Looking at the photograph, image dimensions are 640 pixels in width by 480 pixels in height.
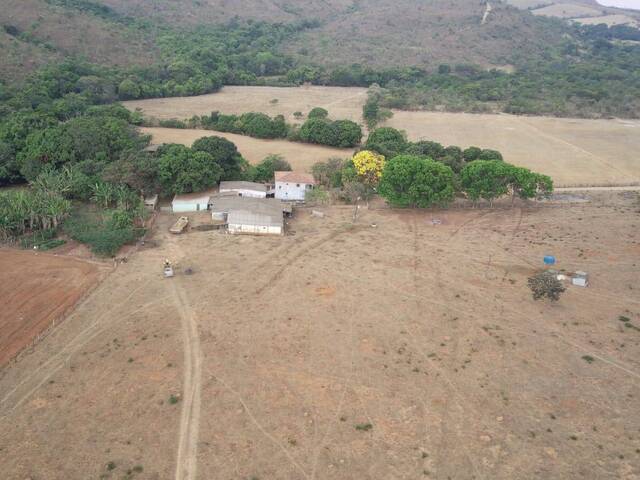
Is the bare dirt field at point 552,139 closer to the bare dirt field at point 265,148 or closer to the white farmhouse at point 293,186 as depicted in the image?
the bare dirt field at point 265,148

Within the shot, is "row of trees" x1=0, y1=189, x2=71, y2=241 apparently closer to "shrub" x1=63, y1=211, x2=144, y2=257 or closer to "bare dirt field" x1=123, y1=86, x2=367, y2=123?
"shrub" x1=63, y1=211, x2=144, y2=257

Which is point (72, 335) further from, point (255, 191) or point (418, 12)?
point (418, 12)

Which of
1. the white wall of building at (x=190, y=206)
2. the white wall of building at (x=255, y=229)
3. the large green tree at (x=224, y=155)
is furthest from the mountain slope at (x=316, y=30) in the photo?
the white wall of building at (x=255, y=229)

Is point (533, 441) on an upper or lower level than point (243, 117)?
lower

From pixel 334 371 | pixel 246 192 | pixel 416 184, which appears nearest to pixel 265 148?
pixel 246 192

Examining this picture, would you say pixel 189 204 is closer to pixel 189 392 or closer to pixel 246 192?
pixel 246 192

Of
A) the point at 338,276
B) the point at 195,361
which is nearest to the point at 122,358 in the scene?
the point at 195,361
